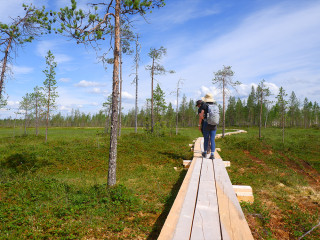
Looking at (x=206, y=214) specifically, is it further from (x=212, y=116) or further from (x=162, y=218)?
(x=212, y=116)

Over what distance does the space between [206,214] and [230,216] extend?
0.42 metres

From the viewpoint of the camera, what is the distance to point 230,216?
3.49m

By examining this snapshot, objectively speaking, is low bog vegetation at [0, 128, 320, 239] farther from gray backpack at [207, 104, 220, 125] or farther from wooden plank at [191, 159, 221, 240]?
gray backpack at [207, 104, 220, 125]

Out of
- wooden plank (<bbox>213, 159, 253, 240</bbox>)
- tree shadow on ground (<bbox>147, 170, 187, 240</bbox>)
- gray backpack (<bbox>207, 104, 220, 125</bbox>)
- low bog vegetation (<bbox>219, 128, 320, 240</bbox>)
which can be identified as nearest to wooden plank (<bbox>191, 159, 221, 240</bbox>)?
wooden plank (<bbox>213, 159, 253, 240</bbox>)

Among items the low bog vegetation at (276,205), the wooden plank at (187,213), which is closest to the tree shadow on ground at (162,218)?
the wooden plank at (187,213)

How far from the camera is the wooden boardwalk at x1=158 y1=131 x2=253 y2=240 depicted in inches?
116

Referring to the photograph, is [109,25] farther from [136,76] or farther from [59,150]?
[136,76]

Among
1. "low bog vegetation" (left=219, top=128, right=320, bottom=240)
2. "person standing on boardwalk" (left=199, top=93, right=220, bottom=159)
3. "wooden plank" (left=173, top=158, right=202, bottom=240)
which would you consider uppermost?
"person standing on boardwalk" (left=199, top=93, right=220, bottom=159)

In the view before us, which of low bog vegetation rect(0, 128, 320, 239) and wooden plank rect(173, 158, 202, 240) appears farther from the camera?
low bog vegetation rect(0, 128, 320, 239)

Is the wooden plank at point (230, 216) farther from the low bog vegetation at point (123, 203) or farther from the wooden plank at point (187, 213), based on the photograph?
the low bog vegetation at point (123, 203)

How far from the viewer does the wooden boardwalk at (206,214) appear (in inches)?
116

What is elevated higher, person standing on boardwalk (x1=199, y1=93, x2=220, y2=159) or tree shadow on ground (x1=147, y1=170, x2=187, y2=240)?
person standing on boardwalk (x1=199, y1=93, x2=220, y2=159)

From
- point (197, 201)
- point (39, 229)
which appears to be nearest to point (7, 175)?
point (39, 229)

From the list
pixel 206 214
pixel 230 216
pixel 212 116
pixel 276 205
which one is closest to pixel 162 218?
pixel 206 214
